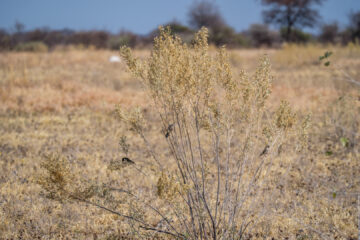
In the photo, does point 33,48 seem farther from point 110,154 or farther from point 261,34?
point 261,34

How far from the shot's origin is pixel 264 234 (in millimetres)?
3279

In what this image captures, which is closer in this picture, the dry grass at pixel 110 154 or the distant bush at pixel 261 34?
the dry grass at pixel 110 154

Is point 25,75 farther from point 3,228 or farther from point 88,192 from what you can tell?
point 88,192

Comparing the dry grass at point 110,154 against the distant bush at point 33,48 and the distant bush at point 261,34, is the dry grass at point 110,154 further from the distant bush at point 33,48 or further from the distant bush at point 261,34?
the distant bush at point 261,34

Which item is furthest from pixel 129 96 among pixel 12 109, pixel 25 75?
pixel 25 75

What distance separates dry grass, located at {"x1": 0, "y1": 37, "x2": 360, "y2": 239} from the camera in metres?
3.33

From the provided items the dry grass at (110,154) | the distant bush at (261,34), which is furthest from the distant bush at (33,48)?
the distant bush at (261,34)

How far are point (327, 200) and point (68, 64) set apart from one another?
12368mm

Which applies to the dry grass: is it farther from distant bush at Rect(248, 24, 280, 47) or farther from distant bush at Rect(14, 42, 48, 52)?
distant bush at Rect(248, 24, 280, 47)

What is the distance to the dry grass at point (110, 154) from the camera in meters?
3.33

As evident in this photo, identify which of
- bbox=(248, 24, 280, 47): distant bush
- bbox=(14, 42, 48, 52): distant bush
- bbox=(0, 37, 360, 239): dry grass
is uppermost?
bbox=(248, 24, 280, 47): distant bush

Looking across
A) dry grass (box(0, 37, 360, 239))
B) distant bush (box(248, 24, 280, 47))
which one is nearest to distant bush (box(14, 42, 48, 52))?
dry grass (box(0, 37, 360, 239))

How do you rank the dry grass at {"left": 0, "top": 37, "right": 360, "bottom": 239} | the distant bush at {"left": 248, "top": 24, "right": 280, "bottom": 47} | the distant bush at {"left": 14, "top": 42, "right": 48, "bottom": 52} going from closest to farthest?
1. the dry grass at {"left": 0, "top": 37, "right": 360, "bottom": 239}
2. the distant bush at {"left": 14, "top": 42, "right": 48, "bottom": 52}
3. the distant bush at {"left": 248, "top": 24, "right": 280, "bottom": 47}

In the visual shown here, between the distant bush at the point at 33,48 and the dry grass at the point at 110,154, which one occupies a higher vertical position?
the distant bush at the point at 33,48
